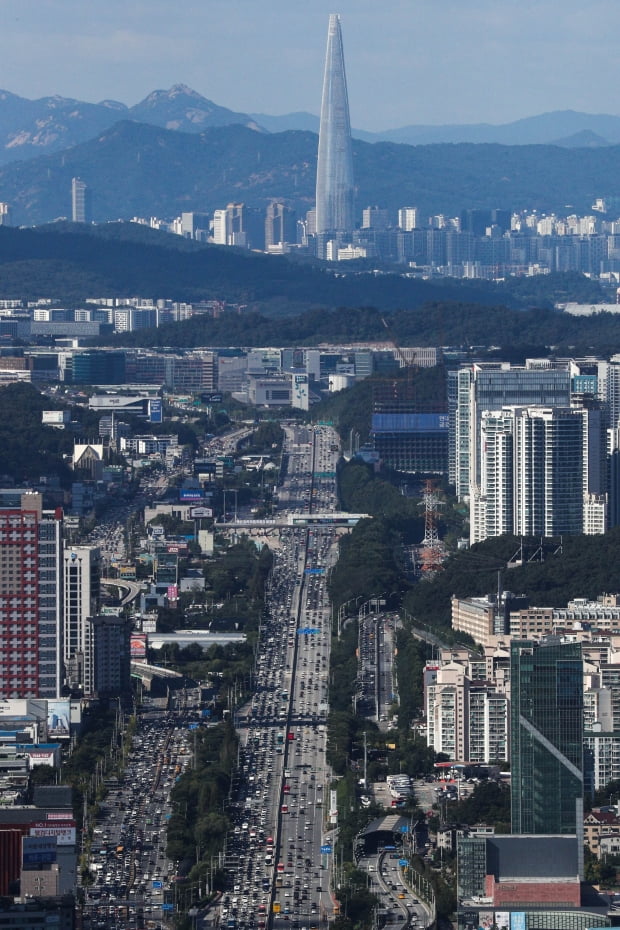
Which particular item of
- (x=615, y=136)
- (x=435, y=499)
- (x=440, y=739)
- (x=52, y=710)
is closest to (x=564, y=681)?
(x=440, y=739)

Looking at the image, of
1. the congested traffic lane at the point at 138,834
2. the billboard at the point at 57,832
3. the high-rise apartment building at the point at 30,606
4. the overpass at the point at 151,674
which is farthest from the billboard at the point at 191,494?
the billboard at the point at 57,832

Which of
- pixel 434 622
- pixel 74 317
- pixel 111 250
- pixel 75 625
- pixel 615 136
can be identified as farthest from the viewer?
pixel 615 136

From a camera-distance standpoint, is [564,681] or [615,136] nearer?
[564,681]

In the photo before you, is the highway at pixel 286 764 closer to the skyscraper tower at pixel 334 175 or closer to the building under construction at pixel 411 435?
the building under construction at pixel 411 435

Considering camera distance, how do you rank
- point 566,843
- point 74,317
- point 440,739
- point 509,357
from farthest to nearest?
point 74,317 < point 509,357 < point 440,739 < point 566,843

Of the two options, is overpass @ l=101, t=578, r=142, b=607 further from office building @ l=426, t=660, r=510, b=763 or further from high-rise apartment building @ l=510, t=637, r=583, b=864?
high-rise apartment building @ l=510, t=637, r=583, b=864

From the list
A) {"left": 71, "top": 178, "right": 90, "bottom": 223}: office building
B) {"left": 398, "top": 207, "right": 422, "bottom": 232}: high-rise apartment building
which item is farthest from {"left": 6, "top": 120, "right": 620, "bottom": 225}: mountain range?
{"left": 398, "top": 207, "right": 422, "bottom": 232}: high-rise apartment building

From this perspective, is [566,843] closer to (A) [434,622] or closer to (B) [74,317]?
(A) [434,622]
